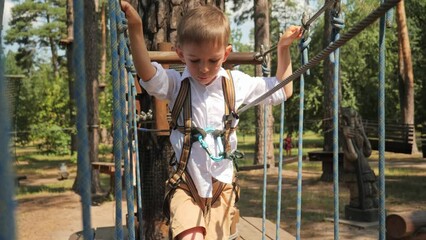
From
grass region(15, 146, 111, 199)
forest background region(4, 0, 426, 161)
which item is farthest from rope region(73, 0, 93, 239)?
forest background region(4, 0, 426, 161)

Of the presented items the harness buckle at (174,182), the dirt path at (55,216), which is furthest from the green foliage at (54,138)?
the harness buckle at (174,182)

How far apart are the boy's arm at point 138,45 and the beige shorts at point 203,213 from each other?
1.35 feet

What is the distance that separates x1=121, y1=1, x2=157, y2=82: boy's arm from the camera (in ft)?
5.59

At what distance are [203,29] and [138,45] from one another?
8.8 inches

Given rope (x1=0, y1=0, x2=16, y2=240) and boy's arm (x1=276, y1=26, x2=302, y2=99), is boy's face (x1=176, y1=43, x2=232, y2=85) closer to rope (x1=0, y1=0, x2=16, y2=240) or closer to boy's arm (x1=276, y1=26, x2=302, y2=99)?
boy's arm (x1=276, y1=26, x2=302, y2=99)

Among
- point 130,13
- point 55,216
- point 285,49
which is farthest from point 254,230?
point 55,216

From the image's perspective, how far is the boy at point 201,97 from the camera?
5.78ft

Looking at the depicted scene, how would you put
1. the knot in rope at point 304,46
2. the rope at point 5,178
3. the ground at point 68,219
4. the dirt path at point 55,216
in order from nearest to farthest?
1. the rope at point 5,178
2. the knot in rope at point 304,46
3. the ground at point 68,219
4. the dirt path at point 55,216

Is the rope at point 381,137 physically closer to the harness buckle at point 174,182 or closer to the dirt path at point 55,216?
the harness buckle at point 174,182

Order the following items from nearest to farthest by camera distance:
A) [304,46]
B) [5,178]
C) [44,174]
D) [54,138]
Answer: [5,178] → [304,46] → [44,174] → [54,138]

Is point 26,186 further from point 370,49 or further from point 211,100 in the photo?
point 370,49

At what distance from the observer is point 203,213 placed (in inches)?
74.1

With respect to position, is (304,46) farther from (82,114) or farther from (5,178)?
(5,178)

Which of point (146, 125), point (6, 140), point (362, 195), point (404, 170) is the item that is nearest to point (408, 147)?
point (404, 170)
